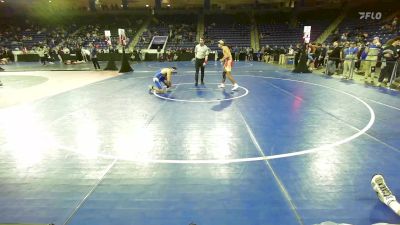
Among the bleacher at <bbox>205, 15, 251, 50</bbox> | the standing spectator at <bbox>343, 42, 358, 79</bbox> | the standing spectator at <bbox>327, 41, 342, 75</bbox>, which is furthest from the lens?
the bleacher at <bbox>205, 15, 251, 50</bbox>

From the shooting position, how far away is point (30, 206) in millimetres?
3469

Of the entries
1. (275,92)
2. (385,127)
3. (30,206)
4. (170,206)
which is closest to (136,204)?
(170,206)

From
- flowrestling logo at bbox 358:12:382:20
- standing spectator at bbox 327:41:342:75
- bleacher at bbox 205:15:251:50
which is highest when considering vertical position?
flowrestling logo at bbox 358:12:382:20

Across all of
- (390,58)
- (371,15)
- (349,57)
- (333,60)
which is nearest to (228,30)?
(371,15)

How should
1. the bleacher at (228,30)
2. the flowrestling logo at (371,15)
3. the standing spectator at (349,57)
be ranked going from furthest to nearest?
1. the bleacher at (228,30)
2. the flowrestling logo at (371,15)
3. the standing spectator at (349,57)

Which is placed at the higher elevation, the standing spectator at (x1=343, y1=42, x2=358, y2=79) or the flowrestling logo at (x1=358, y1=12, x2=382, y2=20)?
the flowrestling logo at (x1=358, y1=12, x2=382, y2=20)

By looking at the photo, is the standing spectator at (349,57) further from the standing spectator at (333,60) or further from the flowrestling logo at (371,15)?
the flowrestling logo at (371,15)

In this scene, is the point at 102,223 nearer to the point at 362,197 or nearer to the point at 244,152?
the point at 244,152

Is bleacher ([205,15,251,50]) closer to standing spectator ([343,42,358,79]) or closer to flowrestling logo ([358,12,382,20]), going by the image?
flowrestling logo ([358,12,382,20])

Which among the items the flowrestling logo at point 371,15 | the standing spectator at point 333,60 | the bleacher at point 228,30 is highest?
the flowrestling logo at point 371,15

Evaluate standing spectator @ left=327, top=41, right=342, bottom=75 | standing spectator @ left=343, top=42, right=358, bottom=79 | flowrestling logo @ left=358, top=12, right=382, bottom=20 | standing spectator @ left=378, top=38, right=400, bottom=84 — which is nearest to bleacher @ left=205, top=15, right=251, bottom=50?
flowrestling logo @ left=358, top=12, right=382, bottom=20

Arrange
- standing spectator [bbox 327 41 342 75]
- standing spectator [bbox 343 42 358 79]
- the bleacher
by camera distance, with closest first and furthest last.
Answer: standing spectator [bbox 343 42 358 79] < standing spectator [bbox 327 41 342 75] < the bleacher

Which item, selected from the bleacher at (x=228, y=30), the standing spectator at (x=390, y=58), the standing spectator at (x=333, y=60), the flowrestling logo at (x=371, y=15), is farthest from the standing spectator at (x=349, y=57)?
the flowrestling logo at (x=371, y=15)

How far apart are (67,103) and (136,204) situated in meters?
6.71
